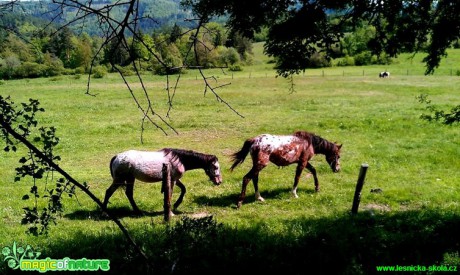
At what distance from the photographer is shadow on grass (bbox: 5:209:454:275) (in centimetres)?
651

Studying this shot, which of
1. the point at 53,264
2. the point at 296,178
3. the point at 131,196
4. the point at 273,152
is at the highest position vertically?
the point at 273,152

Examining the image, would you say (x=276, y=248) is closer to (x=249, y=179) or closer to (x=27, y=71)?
(x=249, y=179)

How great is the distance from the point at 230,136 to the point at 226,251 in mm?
15806

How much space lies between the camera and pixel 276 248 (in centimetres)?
730

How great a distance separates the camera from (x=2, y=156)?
19.1 metres

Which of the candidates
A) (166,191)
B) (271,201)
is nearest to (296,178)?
(271,201)

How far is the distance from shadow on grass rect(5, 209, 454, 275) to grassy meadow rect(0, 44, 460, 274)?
23 mm

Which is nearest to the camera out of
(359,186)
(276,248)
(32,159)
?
(32,159)

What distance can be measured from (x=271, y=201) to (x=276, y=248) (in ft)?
17.4

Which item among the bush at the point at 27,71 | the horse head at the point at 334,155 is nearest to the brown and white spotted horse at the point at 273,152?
the horse head at the point at 334,155

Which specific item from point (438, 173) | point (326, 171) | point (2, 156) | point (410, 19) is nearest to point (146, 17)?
point (410, 19)

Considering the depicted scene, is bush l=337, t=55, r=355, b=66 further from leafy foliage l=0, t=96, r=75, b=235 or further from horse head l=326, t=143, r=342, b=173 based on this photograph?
leafy foliage l=0, t=96, r=75, b=235

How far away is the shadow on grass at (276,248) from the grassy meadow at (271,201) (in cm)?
2

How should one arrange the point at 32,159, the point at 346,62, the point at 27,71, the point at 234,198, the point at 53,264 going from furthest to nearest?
1. the point at 346,62
2. the point at 27,71
3. the point at 234,198
4. the point at 53,264
5. the point at 32,159
